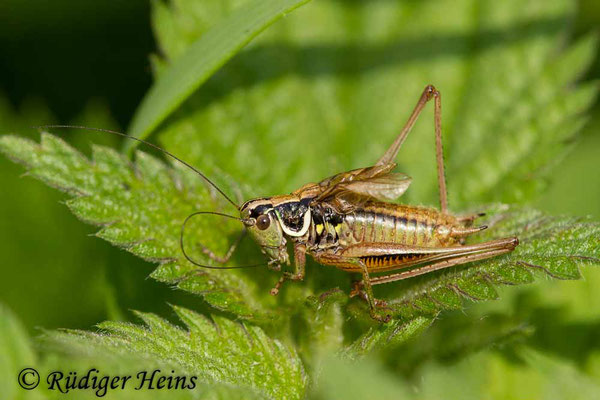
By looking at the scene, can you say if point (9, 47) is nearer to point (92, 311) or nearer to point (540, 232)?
point (92, 311)

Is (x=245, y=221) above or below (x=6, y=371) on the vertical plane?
above

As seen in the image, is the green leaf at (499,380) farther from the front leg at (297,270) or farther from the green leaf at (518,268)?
the front leg at (297,270)

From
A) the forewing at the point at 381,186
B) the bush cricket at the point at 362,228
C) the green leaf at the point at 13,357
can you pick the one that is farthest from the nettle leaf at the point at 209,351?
the forewing at the point at 381,186

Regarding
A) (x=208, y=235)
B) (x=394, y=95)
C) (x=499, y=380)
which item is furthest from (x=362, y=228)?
(x=394, y=95)

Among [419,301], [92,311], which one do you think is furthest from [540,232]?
[92,311]

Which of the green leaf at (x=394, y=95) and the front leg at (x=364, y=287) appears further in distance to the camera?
the green leaf at (x=394, y=95)

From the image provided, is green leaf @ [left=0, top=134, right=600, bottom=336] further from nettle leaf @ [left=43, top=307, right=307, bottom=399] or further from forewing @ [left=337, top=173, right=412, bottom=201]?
forewing @ [left=337, top=173, right=412, bottom=201]
